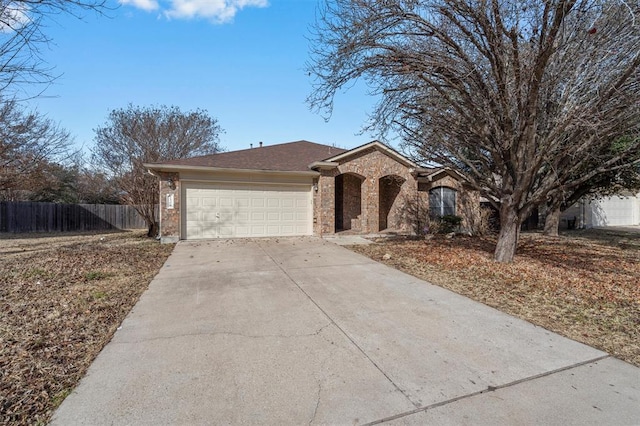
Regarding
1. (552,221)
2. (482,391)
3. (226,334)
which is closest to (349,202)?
(552,221)

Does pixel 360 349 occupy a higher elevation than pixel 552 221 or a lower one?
lower

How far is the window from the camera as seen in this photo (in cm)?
1523

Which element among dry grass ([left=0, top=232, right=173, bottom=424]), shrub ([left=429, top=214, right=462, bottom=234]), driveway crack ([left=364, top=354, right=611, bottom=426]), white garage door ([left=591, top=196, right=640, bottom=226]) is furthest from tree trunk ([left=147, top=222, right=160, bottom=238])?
white garage door ([left=591, top=196, right=640, bottom=226])

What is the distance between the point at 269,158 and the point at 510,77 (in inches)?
357

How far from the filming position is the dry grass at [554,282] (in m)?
4.00

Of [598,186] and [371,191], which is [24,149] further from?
[598,186]

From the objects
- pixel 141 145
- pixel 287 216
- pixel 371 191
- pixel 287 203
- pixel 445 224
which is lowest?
pixel 445 224

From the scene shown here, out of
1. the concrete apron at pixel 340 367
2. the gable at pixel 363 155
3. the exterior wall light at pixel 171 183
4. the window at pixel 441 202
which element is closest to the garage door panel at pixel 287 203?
the gable at pixel 363 155

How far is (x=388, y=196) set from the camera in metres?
15.1

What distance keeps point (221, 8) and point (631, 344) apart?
914 cm

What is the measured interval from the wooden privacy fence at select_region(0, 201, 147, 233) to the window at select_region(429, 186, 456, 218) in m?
18.1

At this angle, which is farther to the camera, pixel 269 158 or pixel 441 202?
pixel 441 202

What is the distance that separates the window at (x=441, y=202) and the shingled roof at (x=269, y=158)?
5.33m

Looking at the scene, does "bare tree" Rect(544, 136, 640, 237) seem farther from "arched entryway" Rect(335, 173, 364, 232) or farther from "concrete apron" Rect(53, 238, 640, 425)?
"concrete apron" Rect(53, 238, 640, 425)
